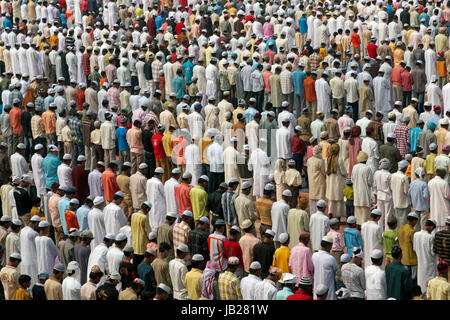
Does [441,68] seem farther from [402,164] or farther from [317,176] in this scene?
[402,164]

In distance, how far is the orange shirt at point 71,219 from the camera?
1909 centimetres

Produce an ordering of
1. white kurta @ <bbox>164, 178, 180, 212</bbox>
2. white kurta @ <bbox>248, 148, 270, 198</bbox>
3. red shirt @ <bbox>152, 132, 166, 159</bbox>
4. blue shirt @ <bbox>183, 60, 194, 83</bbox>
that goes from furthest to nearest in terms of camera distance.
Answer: blue shirt @ <bbox>183, 60, 194, 83</bbox> → red shirt @ <bbox>152, 132, 166, 159</bbox> → white kurta @ <bbox>248, 148, 270, 198</bbox> → white kurta @ <bbox>164, 178, 180, 212</bbox>

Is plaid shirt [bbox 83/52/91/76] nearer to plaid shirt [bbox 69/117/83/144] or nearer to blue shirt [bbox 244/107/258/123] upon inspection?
plaid shirt [bbox 69/117/83/144]

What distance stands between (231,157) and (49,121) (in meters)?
5.88

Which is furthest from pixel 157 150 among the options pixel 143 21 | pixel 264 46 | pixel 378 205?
pixel 143 21

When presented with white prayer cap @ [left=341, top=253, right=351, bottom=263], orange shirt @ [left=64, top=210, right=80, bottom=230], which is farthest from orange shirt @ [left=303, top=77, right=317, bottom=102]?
white prayer cap @ [left=341, top=253, right=351, bottom=263]

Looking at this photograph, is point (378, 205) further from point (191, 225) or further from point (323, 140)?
point (191, 225)

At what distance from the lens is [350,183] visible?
66.0ft

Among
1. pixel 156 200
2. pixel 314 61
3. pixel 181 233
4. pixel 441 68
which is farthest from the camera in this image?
pixel 314 61

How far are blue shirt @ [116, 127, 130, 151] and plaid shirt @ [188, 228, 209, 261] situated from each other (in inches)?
251

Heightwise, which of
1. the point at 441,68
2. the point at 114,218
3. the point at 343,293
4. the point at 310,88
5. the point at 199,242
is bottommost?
the point at 343,293

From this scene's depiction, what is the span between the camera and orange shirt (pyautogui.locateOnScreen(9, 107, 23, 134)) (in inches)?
993

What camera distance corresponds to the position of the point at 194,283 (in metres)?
16.0

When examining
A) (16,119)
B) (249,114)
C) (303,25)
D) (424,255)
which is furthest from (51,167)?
(303,25)
